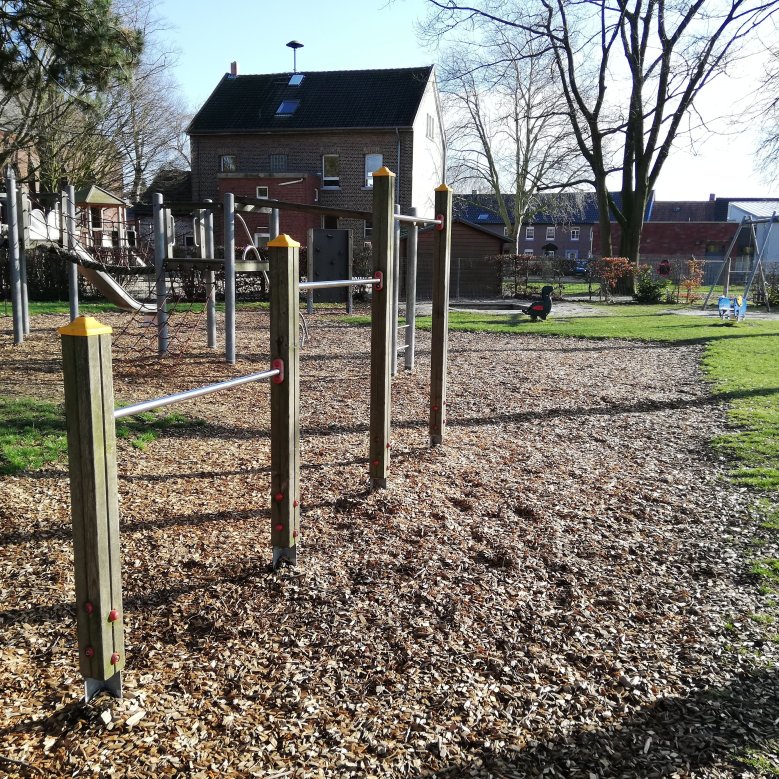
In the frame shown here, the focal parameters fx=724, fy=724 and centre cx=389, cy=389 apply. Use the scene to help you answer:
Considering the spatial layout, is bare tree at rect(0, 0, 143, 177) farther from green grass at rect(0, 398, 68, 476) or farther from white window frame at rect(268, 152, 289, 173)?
white window frame at rect(268, 152, 289, 173)

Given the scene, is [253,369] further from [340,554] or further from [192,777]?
[192,777]

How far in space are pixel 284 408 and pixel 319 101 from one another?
1252 inches

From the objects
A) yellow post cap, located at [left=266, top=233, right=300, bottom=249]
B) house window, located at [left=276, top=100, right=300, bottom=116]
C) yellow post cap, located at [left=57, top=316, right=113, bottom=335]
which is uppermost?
house window, located at [left=276, top=100, right=300, bottom=116]

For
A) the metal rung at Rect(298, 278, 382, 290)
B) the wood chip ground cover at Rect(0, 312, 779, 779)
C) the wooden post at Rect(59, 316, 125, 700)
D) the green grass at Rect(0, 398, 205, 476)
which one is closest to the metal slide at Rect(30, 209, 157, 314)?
the green grass at Rect(0, 398, 205, 476)

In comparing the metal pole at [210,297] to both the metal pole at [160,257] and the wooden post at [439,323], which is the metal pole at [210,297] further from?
the wooden post at [439,323]

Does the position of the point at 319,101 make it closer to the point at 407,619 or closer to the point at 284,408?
the point at 284,408

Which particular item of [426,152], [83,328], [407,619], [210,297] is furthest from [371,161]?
[83,328]

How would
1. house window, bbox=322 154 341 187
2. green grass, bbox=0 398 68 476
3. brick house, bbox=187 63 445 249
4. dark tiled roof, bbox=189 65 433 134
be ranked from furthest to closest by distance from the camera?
house window, bbox=322 154 341 187 < dark tiled roof, bbox=189 65 433 134 < brick house, bbox=187 63 445 249 < green grass, bbox=0 398 68 476

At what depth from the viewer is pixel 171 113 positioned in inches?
1399

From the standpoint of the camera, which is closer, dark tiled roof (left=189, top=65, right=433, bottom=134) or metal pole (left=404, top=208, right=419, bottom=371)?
metal pole (left=404, top=208, right=419, bottom=371)

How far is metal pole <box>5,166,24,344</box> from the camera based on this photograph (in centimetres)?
1016

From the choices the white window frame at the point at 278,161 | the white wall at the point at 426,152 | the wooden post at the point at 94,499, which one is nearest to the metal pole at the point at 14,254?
the wooden post at the point at 94,499

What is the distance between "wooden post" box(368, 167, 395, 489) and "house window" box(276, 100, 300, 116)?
2990 cm

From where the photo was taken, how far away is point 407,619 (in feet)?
10.7
